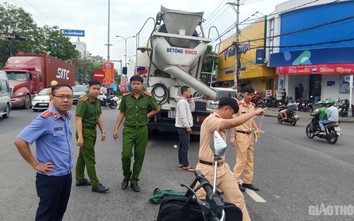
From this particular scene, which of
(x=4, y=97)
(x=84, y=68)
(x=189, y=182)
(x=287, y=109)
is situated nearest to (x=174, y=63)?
(x=189, y=182)

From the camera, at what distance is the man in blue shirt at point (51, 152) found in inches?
120

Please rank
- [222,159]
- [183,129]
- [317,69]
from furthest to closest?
[317,69], [183,129], [222,159]

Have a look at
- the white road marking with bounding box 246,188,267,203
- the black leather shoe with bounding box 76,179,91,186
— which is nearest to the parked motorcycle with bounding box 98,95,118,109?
the black leather shoe with bounding box 76,179,91,186

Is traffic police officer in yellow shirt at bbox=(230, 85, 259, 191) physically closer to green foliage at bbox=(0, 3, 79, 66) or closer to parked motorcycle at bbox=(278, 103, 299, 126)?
parked motorcycle at bbox=(278, 103, 299, 126)

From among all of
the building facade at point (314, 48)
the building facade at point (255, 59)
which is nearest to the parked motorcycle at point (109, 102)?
the building facade at point (255, 59)

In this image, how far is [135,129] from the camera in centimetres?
545

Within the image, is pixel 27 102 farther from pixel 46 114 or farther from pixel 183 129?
pixel 46 114

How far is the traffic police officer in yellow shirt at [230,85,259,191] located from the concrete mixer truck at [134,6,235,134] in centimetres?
361

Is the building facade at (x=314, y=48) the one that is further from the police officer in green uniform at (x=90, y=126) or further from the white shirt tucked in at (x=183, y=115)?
the police officer in green uniform at (x=90, y=126)

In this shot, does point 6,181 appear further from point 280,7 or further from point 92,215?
point 280,7

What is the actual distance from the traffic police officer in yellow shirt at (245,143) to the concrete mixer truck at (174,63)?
3.61 metres

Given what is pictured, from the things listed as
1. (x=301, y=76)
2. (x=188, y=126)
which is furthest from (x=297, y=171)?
(x=301, y=76)

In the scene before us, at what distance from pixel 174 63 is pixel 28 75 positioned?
1527 cm

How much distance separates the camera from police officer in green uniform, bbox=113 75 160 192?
5.40 m
